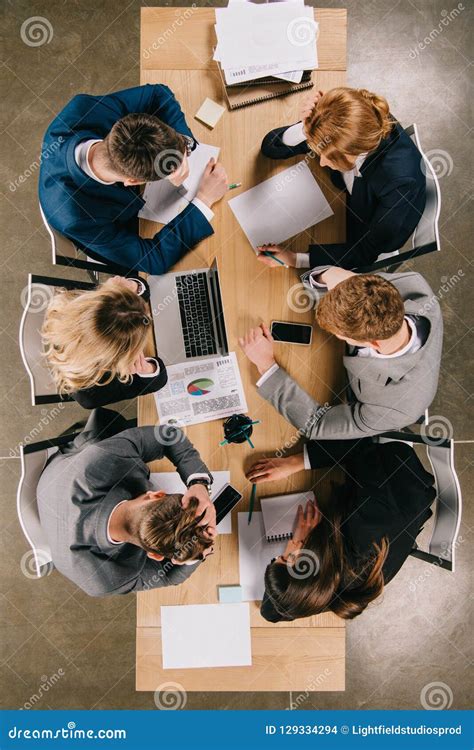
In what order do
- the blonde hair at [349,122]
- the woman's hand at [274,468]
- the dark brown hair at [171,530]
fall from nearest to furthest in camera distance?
the dark brown hair at [171,530] < the blonde hair at [349,122] < the woman's hand at [274,468]

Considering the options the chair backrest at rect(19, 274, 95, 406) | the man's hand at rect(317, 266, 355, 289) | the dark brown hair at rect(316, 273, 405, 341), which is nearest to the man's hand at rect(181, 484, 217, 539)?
the chair backrest at rect(19, 274, 95, 406)

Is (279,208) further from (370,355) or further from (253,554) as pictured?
(253,554)

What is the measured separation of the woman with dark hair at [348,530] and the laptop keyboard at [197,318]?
501mm

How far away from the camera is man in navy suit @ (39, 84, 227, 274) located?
1621mm

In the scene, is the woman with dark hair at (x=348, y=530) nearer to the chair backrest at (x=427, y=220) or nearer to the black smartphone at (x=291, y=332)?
the black smartphone at (x=291, y=332)

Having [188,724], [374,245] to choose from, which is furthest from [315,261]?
[188,724]

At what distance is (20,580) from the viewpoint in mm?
2744

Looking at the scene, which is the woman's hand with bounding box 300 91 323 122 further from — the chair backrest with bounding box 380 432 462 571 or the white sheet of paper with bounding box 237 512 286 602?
the white sheet of paper with bounding box 237 512 286 602

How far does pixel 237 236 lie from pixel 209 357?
19.4 inches

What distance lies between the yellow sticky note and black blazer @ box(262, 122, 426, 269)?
207 mm

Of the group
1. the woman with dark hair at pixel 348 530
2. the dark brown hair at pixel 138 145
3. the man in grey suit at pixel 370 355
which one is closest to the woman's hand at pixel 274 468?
the woman with dark hair at pixel 348 530

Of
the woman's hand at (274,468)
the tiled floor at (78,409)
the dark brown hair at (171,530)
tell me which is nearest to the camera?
the dark brown hair at (171,530)

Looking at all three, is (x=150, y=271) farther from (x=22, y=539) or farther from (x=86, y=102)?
(x=22, y=539)

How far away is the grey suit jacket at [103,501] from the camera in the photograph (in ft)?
5.51
